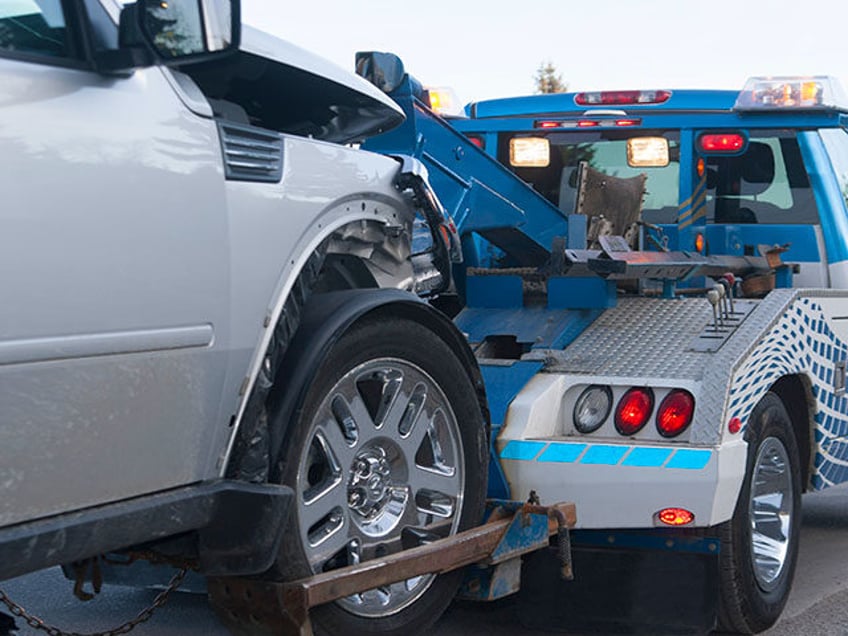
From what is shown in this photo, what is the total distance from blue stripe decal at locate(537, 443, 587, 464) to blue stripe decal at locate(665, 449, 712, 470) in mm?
317

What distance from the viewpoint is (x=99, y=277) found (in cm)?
281

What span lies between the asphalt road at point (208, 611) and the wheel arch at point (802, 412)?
0.54m

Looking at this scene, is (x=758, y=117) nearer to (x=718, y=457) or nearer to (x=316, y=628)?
(x=718, y=457)

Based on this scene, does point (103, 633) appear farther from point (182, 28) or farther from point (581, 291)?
point (581, 291)

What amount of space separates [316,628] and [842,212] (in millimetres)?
4119

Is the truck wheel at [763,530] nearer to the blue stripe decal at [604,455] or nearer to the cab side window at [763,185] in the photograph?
the blue stripe decal at [604,455]

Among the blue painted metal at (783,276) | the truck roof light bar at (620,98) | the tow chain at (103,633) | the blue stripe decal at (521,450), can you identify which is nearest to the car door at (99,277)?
the tow chain at (103,633)

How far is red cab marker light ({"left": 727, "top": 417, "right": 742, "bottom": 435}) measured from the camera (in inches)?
183

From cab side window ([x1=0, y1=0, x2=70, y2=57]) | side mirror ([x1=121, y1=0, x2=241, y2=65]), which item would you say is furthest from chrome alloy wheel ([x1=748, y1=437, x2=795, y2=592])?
cab side window ([x1=0, y1=0, x2=70, y2=57])

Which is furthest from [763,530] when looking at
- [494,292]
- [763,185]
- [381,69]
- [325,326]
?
[325,326]

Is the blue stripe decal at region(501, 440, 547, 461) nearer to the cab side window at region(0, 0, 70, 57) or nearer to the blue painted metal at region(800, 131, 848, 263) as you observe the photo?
the cab side window at region(0, 0, 70, 57)

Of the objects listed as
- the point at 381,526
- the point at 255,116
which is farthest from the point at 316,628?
the point at 255,116

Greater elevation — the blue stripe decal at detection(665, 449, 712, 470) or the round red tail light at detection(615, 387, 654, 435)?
the round red tail light at detection(615, 387, 654, 435)

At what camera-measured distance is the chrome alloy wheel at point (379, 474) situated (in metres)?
3.58
